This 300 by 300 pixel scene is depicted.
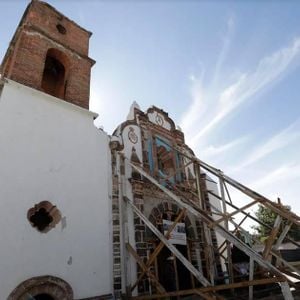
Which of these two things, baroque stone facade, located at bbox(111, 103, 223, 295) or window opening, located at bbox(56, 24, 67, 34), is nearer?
baroque stone facade, located at bbox(111, 103, 223, 295)

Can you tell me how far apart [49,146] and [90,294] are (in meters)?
3.64

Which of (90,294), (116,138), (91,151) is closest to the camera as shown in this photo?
(90,294)

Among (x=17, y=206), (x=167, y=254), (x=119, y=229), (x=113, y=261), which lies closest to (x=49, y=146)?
(x=17, y=206)

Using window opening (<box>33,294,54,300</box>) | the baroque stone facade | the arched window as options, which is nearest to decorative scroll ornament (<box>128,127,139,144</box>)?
the baroque stone facade

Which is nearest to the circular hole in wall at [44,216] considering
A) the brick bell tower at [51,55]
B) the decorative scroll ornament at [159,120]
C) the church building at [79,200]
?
the church building at [79,200]

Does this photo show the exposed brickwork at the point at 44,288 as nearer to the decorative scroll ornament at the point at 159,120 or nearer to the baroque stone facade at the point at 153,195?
the baroque stone facade at the point at 153,195

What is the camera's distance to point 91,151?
7.54 metres

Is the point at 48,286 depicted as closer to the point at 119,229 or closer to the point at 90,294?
the point at 90,294

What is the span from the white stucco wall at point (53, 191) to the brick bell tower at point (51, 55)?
0.72m

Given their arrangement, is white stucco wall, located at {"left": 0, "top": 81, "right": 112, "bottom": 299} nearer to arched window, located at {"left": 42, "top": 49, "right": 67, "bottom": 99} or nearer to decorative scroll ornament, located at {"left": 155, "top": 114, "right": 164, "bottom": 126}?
arched window, located at {"left": 42, "top": 49, "right": 67, "bottom": 99}

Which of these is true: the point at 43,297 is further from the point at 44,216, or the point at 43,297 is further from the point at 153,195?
the point at 153,195

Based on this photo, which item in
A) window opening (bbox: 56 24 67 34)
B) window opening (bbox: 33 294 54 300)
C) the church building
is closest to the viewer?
the church building

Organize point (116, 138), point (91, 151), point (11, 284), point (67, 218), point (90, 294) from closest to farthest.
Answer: point (11, 284), point (90, 294), point (67, 218), point (91, 151), point (116, 138)

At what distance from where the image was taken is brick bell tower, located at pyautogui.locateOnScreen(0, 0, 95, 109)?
7492mm
